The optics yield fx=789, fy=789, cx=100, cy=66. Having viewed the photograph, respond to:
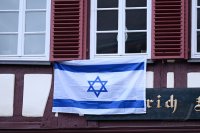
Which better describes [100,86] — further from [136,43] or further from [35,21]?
[35,21]

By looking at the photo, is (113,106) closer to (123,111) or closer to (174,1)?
(123,111)

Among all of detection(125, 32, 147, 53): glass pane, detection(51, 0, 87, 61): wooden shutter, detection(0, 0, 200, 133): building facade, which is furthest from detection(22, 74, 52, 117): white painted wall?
detection(125, 32, 147, 53): glass pane

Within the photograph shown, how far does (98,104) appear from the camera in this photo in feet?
40.5

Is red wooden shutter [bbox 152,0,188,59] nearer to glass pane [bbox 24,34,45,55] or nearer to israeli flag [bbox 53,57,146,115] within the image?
israeli flag [bbox 53,57,146,115]

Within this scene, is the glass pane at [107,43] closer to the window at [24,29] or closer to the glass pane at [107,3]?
the glass pane at [107,3]

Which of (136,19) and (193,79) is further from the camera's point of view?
(136,19)

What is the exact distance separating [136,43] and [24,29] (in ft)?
6.07

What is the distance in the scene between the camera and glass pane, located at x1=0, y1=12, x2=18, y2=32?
12930 millimetres

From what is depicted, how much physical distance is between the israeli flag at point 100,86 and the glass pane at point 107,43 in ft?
0.94

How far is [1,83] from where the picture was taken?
12586mm

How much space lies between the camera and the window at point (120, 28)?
12609 mm

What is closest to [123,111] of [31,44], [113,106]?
[113,106]

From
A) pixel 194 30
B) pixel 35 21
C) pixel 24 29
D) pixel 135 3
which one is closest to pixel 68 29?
pixel 35 21

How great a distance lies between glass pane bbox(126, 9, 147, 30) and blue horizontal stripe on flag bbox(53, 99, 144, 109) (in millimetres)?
1249
